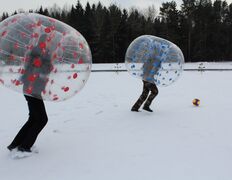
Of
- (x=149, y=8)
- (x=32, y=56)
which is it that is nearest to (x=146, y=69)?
(x=32, y=56)

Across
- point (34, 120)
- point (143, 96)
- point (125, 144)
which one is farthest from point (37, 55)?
point (143, 96)

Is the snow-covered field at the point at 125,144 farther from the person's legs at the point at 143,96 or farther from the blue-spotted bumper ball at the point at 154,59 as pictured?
the blue-spotted bumper ball at the point at 154,59

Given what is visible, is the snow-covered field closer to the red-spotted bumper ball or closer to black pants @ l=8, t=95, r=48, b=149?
black pants @ l=8, t=95, r=48, b=149

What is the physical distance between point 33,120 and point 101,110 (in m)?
3.30

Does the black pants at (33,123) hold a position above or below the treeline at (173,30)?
below

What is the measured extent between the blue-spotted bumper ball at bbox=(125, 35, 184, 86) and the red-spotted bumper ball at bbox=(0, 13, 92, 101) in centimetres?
271

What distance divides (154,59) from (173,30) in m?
42.9

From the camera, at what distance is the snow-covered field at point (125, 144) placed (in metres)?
3.32

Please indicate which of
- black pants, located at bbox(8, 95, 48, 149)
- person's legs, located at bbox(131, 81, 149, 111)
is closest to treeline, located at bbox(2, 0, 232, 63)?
person's legs, located at bbox(131, 81, 149, 111)

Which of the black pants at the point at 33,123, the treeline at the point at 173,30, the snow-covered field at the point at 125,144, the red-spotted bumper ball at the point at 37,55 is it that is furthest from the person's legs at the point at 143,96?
the treeline at the point at 173,30

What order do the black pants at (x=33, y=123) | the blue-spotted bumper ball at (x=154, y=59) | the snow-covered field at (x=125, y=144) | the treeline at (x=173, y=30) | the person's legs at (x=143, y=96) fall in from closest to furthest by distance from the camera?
the snow-covered field at (x=125, y=144)
the black pants at (x=33, y=123)
the blue-spotted bumper ball at (x=154, y=59)
the person's legs at (x=143, y=96)
the treeline at (x=173, y=30)

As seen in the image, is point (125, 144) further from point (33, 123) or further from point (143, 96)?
point (143, 96)

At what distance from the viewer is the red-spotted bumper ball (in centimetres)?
337

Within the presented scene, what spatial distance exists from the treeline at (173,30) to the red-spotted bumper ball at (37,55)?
131ft
